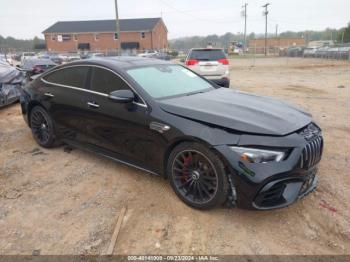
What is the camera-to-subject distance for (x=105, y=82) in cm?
403

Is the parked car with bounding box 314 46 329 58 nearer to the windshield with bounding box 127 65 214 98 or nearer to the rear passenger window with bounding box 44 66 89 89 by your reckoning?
the windshield with bounding box 127 65 214 98

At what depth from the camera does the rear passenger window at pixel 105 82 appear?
151 inches

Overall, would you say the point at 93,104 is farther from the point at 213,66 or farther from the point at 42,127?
the point at 213,66

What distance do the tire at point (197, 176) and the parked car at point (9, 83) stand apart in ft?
22.0

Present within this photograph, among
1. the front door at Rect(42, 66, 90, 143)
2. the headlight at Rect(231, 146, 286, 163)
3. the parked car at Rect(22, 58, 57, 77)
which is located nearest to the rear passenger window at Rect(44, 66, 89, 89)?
the front door at Rect(42, 66, 90, 143)

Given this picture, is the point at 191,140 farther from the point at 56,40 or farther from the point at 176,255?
the point at 56,40

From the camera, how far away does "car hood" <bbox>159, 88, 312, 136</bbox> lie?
296 centimetres

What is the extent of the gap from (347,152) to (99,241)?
3.95 m

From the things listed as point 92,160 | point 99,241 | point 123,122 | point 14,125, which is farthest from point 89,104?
point 14,125

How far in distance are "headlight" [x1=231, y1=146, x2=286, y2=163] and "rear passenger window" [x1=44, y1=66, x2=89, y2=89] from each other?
8.40 feet

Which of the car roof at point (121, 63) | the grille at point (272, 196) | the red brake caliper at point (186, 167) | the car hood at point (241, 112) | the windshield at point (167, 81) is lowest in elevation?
the grille at point (272, 196)

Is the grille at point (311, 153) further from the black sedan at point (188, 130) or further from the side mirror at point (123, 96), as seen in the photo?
the side mirror at point (123, 96)

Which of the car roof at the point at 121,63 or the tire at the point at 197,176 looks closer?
the tire at the point at 197,176

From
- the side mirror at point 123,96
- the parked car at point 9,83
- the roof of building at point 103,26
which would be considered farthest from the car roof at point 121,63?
the roof of building at point 103,26
